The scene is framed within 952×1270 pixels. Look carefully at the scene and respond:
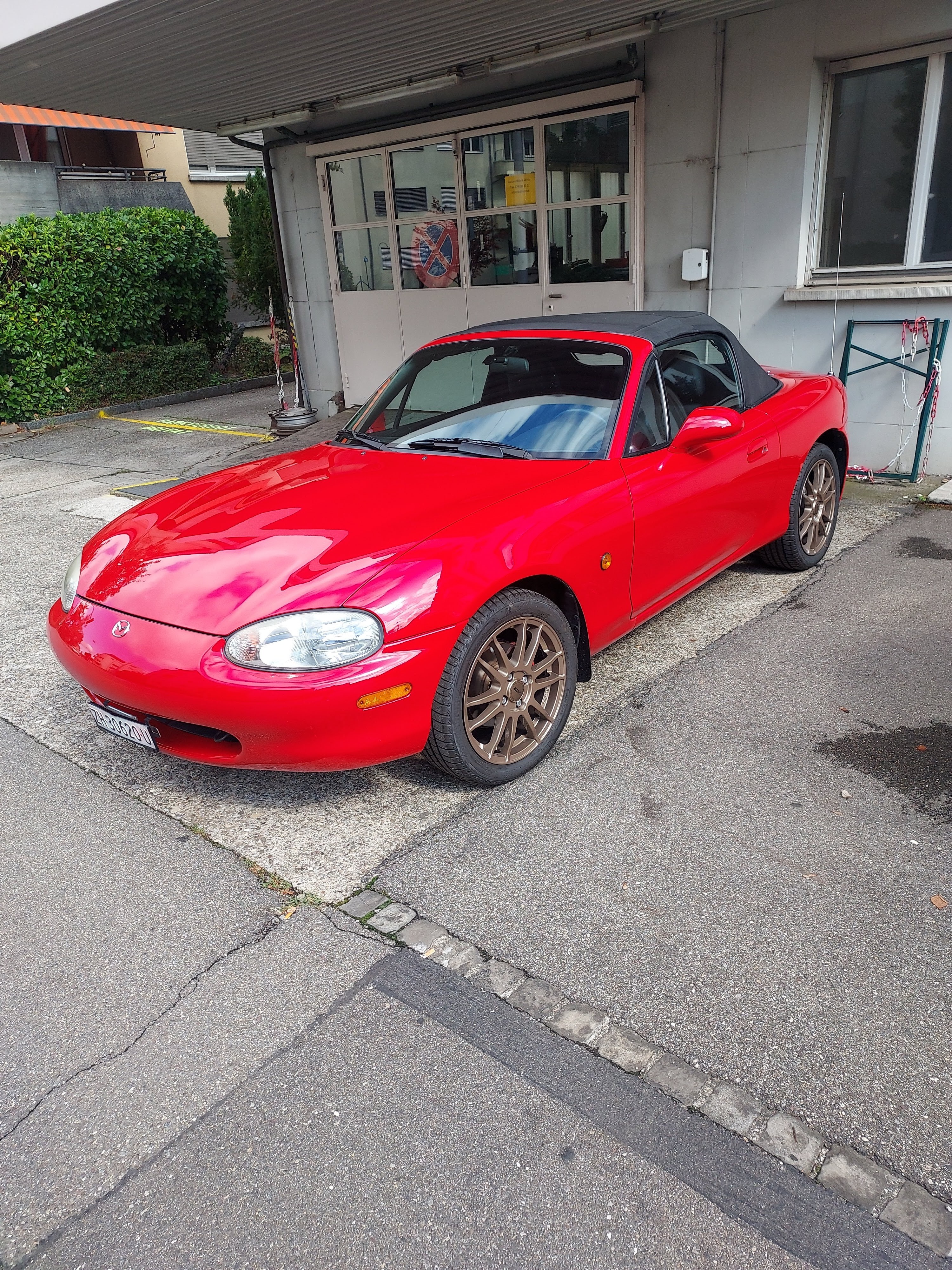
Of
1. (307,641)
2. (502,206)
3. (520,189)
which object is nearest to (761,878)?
(307,641)

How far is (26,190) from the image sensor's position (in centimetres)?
1738

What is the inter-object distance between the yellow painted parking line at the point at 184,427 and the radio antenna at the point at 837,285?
615 cm

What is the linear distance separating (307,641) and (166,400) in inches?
512

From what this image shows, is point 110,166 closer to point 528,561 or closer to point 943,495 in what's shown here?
point 943,495

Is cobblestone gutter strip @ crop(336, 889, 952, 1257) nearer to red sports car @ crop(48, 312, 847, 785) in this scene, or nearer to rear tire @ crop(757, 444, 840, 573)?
red sports car @ crop(48, 312, 847, 785)

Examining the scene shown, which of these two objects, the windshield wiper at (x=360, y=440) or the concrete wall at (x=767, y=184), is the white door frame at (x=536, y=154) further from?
the windshield wiper at (x=360, y=440)

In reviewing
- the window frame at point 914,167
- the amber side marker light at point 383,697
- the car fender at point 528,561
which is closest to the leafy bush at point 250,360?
the window frame at point 914,167

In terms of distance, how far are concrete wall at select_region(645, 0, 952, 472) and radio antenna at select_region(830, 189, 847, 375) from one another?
0.02m

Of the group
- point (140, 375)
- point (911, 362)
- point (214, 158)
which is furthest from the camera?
point (214, 158)

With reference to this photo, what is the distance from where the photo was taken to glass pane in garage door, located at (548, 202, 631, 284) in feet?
27.6

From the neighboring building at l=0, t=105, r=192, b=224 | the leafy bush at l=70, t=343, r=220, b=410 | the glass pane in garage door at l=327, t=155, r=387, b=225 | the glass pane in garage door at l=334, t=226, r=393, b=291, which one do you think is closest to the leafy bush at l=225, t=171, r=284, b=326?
the leafy bush at l=70, t=343, r=220, b=410

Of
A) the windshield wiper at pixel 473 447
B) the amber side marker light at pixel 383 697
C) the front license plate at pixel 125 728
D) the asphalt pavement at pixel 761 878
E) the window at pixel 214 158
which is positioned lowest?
the asphalt pavement at pixel 761 878

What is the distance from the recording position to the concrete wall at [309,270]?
36.3 feet

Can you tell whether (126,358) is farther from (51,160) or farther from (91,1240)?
(91,1240)
